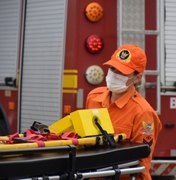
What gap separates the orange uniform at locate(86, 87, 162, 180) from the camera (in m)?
3.46

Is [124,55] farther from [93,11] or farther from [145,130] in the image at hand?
[93,11]

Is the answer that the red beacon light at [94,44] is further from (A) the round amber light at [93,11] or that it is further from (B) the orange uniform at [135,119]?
(B) the orange uniform at [135,119]

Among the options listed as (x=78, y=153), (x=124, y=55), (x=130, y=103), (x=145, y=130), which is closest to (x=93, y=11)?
(x=124, y=55)

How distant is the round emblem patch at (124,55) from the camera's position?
3.65 meters

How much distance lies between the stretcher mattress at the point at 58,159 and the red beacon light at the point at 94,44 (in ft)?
8.53

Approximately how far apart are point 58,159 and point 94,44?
9.93 ft

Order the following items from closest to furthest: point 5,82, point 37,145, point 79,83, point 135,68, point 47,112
→ point 37,145, point 135,68, point 79,83, point 47,112, point 5,82

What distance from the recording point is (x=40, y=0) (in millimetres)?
6246

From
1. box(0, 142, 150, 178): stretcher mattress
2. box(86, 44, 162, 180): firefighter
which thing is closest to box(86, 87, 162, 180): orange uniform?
box(86, 44, 162, 180): firefighter

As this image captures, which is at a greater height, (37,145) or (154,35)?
(154,35)

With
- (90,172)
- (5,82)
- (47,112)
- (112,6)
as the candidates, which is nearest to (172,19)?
(112,6)

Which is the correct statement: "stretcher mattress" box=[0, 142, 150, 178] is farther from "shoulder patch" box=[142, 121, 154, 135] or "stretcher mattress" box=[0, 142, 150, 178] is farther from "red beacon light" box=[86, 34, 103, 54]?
"red beacon light" box=[86, 34, 103, 54]

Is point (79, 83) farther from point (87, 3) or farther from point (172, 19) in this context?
point (172, 19)

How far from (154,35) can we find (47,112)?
1.43 metres
